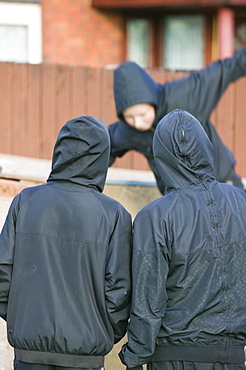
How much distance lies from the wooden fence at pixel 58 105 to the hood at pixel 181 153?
6995 mm

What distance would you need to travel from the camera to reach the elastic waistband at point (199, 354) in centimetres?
324

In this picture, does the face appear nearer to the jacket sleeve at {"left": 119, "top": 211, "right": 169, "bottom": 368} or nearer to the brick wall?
the jacket sleeve at {"left": 119, "top": 211, "right": 169, "bottom": 368}

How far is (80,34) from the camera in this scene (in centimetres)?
1491

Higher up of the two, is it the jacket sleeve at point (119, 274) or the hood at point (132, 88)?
the hood at point (132, 88)

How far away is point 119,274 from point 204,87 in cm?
279

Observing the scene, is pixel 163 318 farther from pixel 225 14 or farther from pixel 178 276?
pixel 225 14

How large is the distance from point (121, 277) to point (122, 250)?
126mm

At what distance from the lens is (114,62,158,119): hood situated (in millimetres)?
5406

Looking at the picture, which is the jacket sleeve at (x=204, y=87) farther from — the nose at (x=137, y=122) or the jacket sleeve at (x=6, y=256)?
the jacket sleeve at (x=6, y=256)

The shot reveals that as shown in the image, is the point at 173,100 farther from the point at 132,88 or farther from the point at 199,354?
the point at 199,354

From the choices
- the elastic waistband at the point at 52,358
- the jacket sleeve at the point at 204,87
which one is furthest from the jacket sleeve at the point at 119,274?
the jacket sleeve at the point at 204,87

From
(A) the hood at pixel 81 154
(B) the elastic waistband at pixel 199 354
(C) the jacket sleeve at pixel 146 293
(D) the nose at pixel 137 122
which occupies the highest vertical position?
(A) the hood at pixel 81 154

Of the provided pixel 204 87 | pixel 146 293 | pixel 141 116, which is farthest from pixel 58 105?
pixel 146 293

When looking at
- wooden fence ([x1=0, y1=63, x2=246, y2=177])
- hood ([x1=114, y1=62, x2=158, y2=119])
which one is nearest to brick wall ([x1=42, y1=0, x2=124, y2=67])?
wooden fence ([x1=0, y1=63, x2=246, y2=177])
